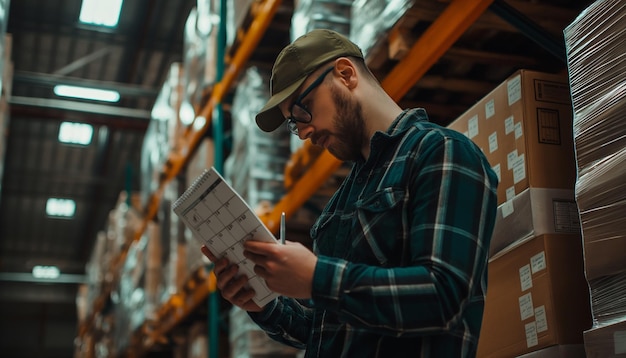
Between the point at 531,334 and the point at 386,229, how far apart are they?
1.11 meters

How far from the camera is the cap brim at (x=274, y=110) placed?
7.23 ft

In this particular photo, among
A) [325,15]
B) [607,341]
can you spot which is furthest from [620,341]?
[325,15]

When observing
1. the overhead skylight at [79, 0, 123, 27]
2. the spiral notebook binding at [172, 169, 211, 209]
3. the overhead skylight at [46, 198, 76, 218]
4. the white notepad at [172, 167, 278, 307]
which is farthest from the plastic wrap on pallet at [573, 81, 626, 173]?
the overhead skylight at [46, 198, 76, 218]

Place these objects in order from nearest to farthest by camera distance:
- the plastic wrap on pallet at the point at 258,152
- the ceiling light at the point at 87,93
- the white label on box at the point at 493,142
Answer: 1. the white label on box at the point at 493,142
2. the plastic wrap on pallet at the point at 258,152
3. the ceiling light at the point at 87,93

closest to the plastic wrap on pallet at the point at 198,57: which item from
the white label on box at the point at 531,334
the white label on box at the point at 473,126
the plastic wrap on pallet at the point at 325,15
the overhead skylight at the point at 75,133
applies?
the plastic wrap on pallet at the point at 325,15

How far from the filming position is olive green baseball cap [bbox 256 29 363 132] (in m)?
2.21

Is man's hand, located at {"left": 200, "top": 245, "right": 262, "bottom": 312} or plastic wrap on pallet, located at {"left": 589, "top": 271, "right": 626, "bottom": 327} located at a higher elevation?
man's hand, located at {"left": 200, "top": 245, "right": 262, "bottom": 312}

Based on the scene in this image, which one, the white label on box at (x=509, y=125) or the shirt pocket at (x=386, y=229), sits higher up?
the white label on box at (x=509, y=125)

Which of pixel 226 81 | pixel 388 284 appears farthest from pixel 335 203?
pixel 226 81

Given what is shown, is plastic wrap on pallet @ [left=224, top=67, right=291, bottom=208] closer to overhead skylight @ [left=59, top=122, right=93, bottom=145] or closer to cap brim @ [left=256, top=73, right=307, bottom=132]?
cap brim @ [left=256, top=73, right=307, bottom=132]

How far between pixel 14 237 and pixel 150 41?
28.2ft

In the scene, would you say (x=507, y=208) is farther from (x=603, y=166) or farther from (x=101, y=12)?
(x=101, y=12)

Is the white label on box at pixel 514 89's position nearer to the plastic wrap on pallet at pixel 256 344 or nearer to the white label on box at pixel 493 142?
the white label on box at pixel 493 142

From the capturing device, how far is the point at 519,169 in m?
3.02
